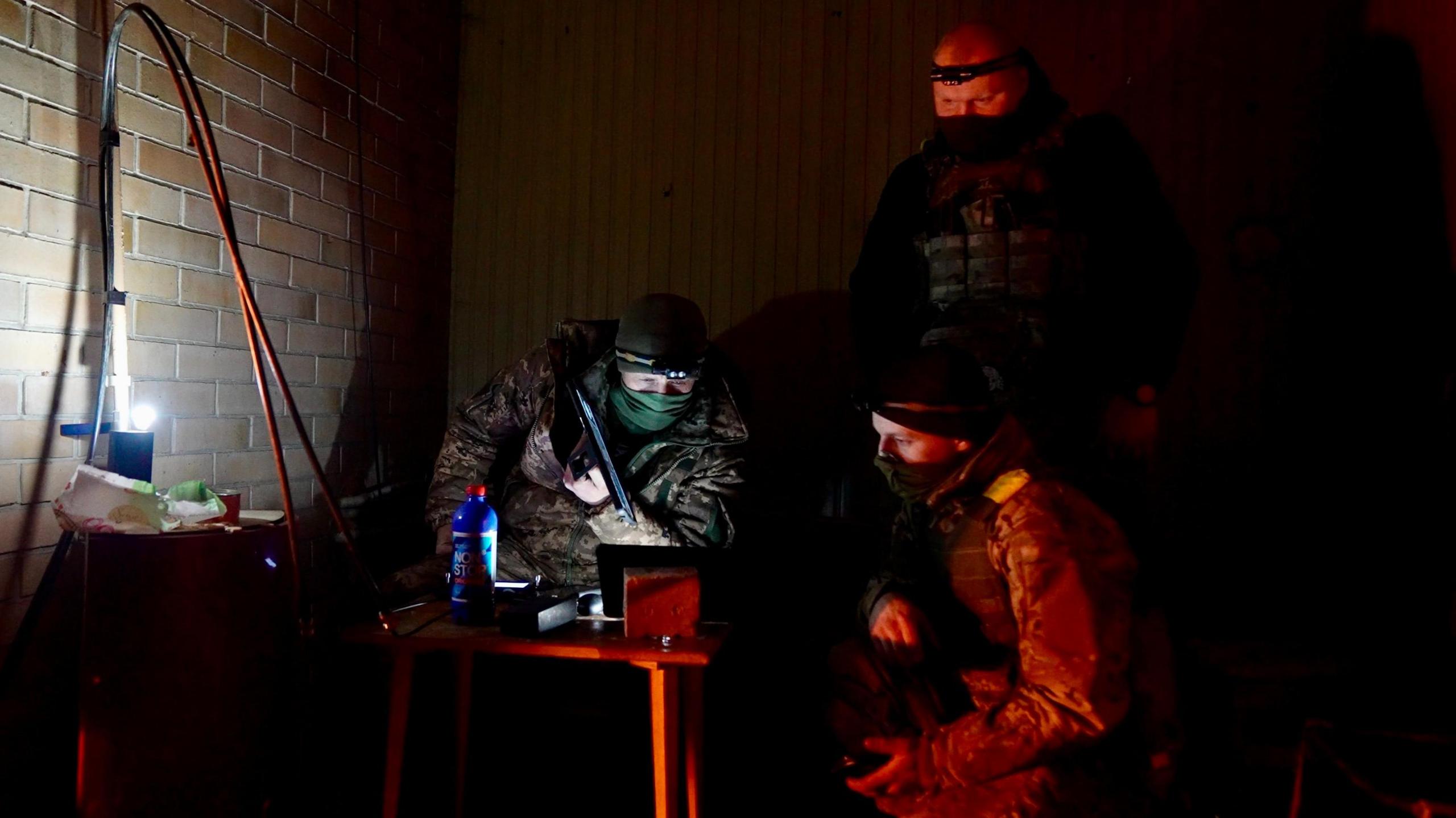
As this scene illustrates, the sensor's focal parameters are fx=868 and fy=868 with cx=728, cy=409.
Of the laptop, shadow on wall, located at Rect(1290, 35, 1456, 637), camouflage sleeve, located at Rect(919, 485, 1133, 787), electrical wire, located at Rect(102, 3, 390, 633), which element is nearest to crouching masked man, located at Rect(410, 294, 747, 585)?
the laptop

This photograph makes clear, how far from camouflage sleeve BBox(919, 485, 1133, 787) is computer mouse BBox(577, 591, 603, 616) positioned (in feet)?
2.85

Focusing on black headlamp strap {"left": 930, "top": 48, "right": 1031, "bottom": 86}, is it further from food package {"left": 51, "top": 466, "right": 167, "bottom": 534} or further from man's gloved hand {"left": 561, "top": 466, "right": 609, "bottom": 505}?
food package {"left": 51, "top": 466, "right": 167, "bottom": 534}

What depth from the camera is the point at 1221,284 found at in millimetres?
3373

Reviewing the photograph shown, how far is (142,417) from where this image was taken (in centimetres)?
232

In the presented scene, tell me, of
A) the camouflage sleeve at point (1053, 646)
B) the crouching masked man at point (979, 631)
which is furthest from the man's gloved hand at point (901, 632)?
the camouflage sleeve at point (1053, 646)

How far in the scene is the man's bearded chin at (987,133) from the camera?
2467 millimetres

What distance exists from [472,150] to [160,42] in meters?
2.16

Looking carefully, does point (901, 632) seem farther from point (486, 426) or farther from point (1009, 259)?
point (486, 426)

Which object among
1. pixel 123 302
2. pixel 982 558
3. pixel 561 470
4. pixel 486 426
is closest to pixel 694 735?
pixel 982 558

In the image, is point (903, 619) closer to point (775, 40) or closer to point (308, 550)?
point (308, 550)

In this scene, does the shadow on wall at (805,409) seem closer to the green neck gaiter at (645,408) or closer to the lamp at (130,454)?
the green neck gaiter at (645,408)

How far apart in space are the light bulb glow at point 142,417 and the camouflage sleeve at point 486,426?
859 millimetres

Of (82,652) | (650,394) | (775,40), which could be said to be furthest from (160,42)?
(775,40)

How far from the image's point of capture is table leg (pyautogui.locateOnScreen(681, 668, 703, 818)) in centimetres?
211
